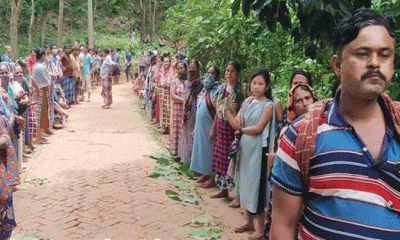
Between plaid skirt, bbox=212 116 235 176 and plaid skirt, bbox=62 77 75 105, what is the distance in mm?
8655

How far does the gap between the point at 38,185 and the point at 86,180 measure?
2.11 feet

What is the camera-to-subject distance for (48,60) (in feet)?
36.1

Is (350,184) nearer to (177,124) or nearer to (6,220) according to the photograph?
(6,220)

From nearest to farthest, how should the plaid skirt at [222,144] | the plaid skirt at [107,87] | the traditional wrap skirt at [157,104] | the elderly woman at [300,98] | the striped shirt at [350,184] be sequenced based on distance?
the striped shirt at [350,184]
the elderly woman at [300,98]
the plaid skirt at [222,144]
the traditional wrap skirt at [157,104]
the plaid skirt at [107,87]

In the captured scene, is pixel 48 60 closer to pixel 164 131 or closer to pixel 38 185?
pixel 164 131

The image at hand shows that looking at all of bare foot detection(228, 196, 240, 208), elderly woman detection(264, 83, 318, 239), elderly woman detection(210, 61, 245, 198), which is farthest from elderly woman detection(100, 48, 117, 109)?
elderly woman detection(264, 83, 318, 239)

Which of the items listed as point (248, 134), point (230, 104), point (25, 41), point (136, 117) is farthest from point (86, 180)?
point (25, 41)

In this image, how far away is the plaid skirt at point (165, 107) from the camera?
10430 millimetres

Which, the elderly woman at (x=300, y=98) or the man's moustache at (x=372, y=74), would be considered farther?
the elderly woman at (x=300, y=98)

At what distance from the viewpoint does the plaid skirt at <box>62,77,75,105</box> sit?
1402cm

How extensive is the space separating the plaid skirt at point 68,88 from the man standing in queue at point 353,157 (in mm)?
12854

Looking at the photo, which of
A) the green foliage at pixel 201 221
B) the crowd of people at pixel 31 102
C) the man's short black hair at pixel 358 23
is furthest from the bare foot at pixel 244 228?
the man's short black hair at pixel 358 23

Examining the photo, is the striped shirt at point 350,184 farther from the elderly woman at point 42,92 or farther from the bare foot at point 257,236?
the elderly woman at point 42,92

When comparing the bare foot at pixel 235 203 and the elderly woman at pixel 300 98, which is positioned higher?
the elderly woman at pixel 300 98
